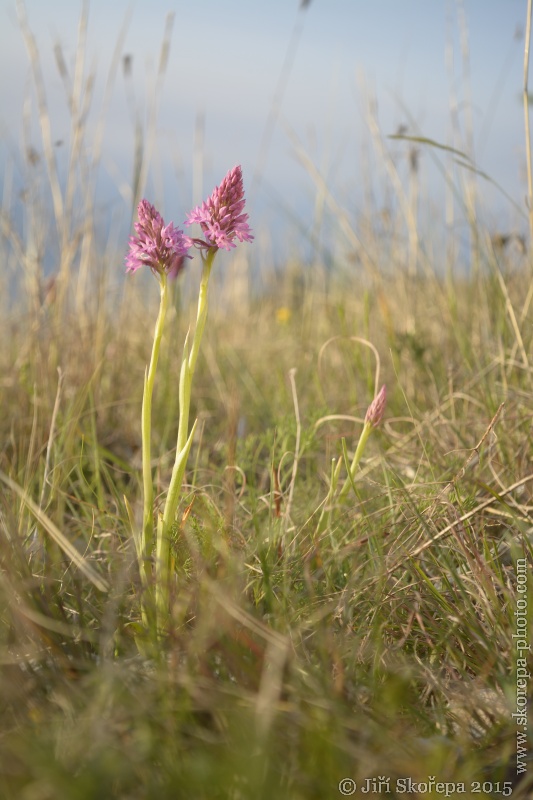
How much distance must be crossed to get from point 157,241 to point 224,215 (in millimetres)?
115

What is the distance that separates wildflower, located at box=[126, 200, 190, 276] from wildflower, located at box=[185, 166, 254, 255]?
32 millimetres

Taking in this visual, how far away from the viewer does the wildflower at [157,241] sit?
109cm

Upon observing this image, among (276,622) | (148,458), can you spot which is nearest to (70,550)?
(148,458)

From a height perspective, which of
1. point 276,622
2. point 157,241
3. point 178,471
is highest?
point 157,241

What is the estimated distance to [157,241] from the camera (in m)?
1.10

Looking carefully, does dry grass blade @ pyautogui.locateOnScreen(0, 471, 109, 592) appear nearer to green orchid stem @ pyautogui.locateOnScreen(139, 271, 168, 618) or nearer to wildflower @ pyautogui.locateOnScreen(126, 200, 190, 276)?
green orchid stem @ pyautogui.locateOnScreen(139, 271, 168, 618)

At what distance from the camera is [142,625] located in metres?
1.04

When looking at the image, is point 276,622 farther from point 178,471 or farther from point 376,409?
point 376,409

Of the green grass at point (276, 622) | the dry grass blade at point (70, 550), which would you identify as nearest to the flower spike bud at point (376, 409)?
the green grass at point (276, 622)

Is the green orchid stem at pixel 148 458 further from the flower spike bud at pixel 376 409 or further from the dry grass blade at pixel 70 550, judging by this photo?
the flower spike bud at pixel 376 409

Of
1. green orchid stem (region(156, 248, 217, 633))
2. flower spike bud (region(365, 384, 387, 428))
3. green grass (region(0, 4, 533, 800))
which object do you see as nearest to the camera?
green grass (region(0, 4, 533, 800))

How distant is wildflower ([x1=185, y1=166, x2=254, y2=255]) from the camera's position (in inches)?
42.3

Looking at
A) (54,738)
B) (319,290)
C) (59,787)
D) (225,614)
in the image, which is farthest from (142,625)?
(319,290)

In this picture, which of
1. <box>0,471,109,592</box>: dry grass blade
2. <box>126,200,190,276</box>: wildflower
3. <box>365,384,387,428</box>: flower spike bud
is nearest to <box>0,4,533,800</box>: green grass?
<box>0,471,109,592</box>: dry grass blade
